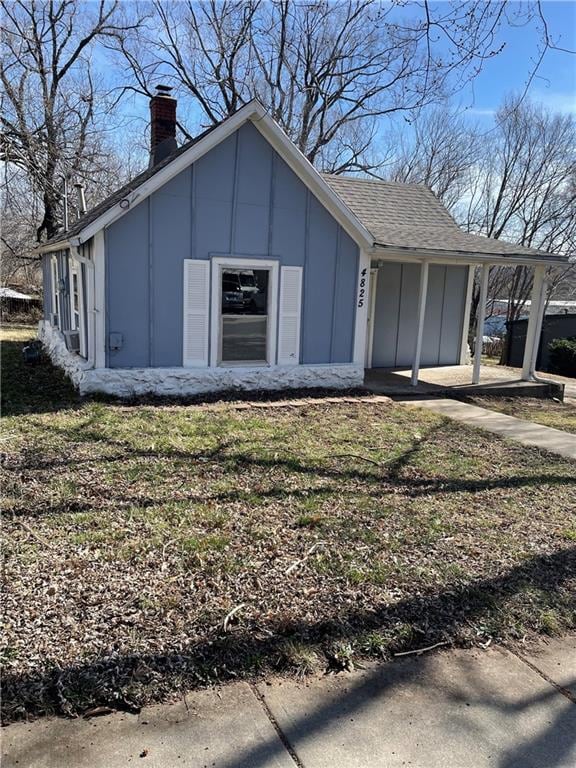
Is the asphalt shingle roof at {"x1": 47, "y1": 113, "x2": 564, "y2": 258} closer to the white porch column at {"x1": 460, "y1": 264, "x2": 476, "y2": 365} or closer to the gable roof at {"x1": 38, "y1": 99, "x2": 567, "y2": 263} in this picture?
the gable roof at {"x1": 38, "y1": 99, "x2": 567, "y2": 263}

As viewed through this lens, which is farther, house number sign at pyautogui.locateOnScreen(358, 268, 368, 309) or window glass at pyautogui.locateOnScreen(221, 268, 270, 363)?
house number sign at pyautogui.locateOnScreen(358, 268, 368, 309)

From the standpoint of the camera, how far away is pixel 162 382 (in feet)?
27.5

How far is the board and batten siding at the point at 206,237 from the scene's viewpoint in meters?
7.97

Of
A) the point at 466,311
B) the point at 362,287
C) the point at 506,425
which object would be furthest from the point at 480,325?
the point at 506,425

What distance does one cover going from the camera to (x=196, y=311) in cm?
843

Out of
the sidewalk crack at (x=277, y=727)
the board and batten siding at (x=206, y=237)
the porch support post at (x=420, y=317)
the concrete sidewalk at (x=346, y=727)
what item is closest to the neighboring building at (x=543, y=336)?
the porch support post at (x=420, y=317)

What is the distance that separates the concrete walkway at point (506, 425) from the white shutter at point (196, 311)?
131 inches

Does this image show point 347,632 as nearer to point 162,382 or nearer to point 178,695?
point 178,695

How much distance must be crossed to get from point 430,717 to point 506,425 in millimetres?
6030

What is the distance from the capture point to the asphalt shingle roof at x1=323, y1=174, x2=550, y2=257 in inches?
388

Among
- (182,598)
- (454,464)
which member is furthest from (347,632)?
(454,464)

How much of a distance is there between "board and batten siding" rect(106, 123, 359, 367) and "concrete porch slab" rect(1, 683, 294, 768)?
6.25 meters

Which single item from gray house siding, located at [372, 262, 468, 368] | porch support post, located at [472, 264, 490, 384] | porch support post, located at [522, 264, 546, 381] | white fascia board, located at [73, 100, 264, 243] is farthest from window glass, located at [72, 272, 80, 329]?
porch support post, located at [522, 264, 546, 381]

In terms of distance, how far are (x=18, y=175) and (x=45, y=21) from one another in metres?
7.18
